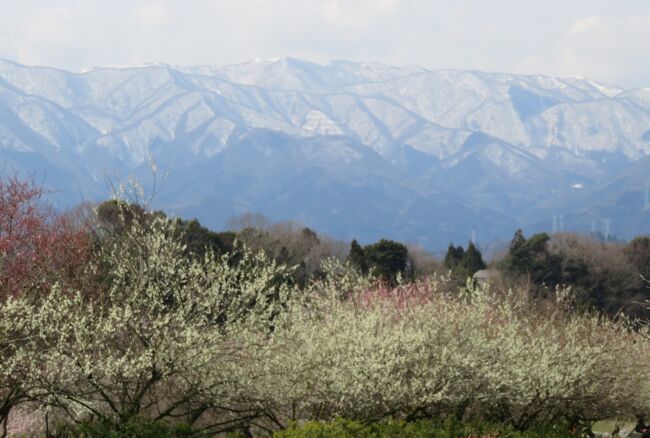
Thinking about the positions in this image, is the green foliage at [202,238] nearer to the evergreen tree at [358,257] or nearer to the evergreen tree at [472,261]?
the evergreen tree at [358,257]

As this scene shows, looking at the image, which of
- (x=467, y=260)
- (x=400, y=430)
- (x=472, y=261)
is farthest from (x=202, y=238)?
(x=400, y=430)

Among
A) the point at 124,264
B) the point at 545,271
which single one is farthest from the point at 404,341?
the point at 545,271

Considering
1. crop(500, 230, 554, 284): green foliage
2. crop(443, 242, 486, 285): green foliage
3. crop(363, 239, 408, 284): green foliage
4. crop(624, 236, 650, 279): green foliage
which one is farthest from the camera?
crop(624, 236, 650, 279): green foliage

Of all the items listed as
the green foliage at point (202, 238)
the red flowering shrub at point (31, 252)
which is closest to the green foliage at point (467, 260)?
the green foliage at point (202, 238)

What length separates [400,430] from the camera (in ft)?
44.4

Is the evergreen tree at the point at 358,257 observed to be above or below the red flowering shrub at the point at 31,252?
above

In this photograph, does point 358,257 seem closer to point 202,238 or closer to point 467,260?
point 202,238

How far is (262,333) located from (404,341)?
2.10m

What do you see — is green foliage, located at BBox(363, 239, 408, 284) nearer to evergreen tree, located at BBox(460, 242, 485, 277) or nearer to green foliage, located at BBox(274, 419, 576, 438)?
evergreen tree, located at BBox(460, 242, 485, 277)

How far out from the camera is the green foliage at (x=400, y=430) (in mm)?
12539

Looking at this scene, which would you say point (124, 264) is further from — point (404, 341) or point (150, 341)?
point (404, 341)

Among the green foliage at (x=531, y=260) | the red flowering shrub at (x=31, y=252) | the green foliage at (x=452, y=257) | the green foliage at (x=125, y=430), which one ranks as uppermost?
the green foliage at (x=452, y=257)

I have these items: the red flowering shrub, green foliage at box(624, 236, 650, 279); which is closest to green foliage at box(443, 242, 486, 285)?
green foliage at box(624, 236, 650, 279)

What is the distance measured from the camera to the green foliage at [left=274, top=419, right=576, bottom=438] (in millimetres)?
12539
